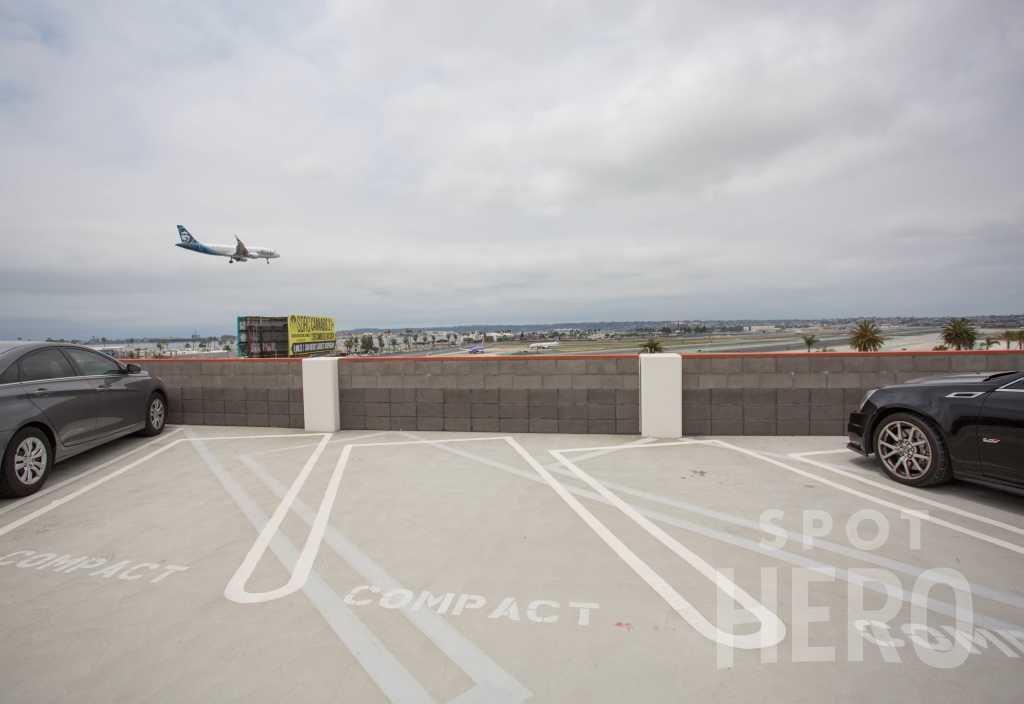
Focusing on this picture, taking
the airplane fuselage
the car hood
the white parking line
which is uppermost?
the airplane fuselage

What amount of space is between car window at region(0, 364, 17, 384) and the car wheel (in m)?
8.34

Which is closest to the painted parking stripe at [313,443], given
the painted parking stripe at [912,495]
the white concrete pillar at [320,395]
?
the white concrete pillar at [320,395]

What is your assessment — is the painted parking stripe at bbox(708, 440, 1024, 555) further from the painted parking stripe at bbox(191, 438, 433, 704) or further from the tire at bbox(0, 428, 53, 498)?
the tire at bbox(0, 428, 53, 498)

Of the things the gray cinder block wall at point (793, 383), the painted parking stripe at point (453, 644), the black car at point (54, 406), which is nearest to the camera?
the painted parking stripe at point (453, 644)

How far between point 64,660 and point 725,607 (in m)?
3.22

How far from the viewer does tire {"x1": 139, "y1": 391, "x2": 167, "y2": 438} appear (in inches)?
257

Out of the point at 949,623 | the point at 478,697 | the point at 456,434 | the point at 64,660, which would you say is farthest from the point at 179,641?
the point at 456,434

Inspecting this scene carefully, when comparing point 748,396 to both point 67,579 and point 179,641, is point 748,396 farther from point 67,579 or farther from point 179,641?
point 67,579

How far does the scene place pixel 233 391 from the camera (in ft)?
24.6

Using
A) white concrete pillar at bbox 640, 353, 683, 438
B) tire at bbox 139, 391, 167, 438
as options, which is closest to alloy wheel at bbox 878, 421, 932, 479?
white concrete pillar at bbox 640, 353, 683, 438

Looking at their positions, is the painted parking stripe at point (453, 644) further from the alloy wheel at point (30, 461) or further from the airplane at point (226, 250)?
the airplane at point (226, 250)

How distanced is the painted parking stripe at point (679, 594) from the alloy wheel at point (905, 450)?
2.71 metres

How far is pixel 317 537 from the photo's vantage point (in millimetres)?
3436

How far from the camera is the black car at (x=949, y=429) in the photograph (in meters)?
3.67
